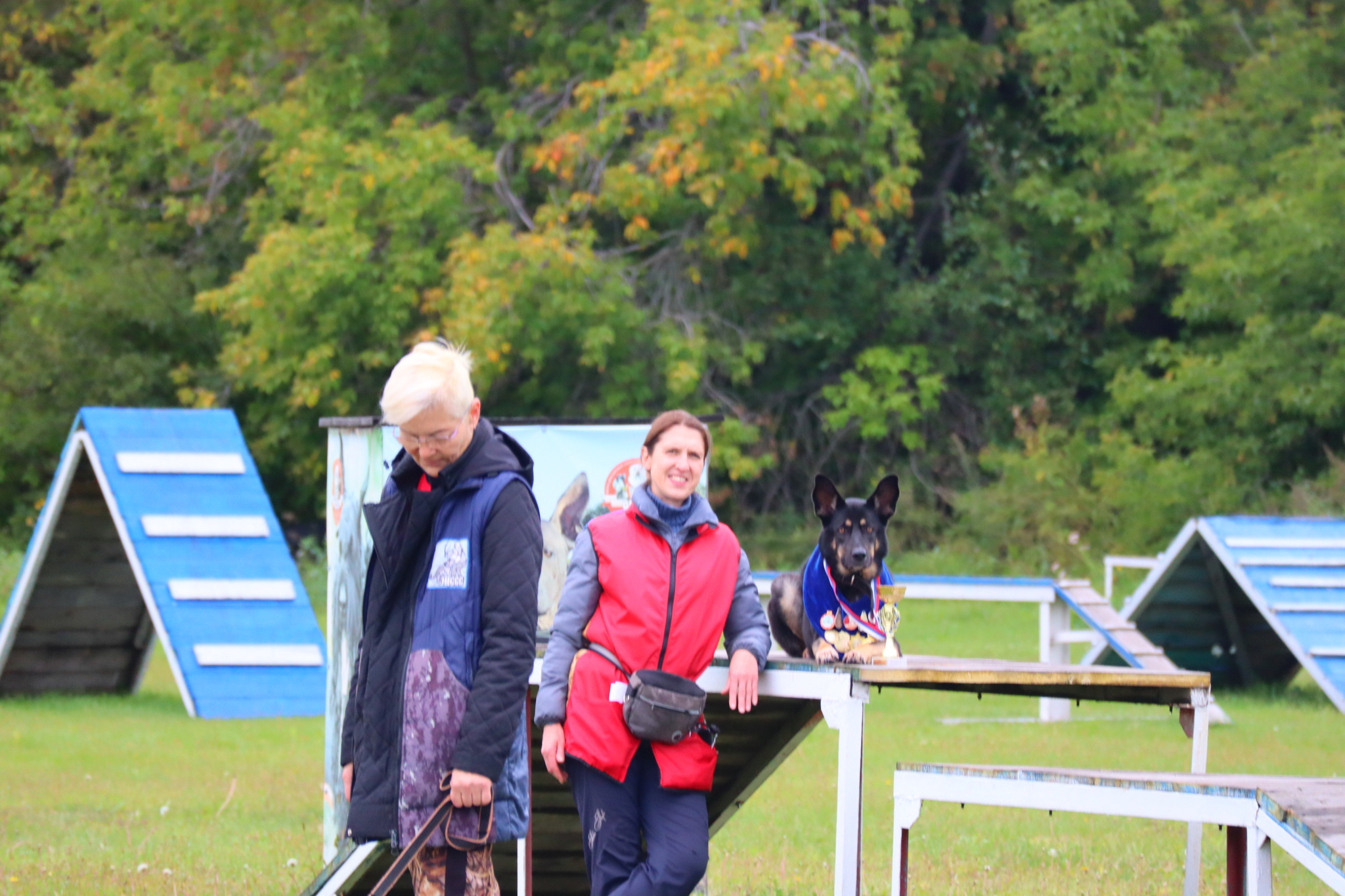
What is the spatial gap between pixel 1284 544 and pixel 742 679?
27.3 ft

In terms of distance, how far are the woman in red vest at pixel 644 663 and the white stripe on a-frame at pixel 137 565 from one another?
6.57m

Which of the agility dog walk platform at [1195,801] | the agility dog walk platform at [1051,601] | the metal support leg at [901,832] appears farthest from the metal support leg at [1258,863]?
the agility dog walk platform at [1051,601]

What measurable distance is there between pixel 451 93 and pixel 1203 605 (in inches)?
638

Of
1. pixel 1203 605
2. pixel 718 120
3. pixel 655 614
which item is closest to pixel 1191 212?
pixel 718 120

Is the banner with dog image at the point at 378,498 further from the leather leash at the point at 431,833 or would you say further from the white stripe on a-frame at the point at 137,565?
the white stripe on a-frame at the point at 137,565

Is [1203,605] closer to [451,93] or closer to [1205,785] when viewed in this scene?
[1205,785]

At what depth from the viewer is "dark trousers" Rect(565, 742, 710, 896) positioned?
3988mm

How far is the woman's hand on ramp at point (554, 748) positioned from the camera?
406 cm

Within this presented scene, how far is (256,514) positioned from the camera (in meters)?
11.1

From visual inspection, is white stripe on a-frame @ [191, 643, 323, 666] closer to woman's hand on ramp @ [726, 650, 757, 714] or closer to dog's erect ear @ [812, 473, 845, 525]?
dog's erect ear @ [812, 473, 845, 525]

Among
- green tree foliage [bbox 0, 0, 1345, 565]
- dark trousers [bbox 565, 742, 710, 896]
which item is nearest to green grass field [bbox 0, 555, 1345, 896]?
dark trousers [bbox 565, 742, 710, 896]

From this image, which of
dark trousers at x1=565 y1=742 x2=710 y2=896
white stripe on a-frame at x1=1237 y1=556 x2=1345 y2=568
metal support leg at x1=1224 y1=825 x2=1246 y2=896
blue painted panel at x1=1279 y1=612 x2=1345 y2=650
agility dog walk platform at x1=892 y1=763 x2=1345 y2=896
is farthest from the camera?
white stripe on a-frame at x1=1237 y1=556 x2=1345 y2=568

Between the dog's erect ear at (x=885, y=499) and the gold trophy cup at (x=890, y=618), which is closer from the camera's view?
the gold trophy cup at (x=890, y=618)

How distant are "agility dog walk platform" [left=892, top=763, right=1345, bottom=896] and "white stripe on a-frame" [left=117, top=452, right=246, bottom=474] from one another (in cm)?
797
